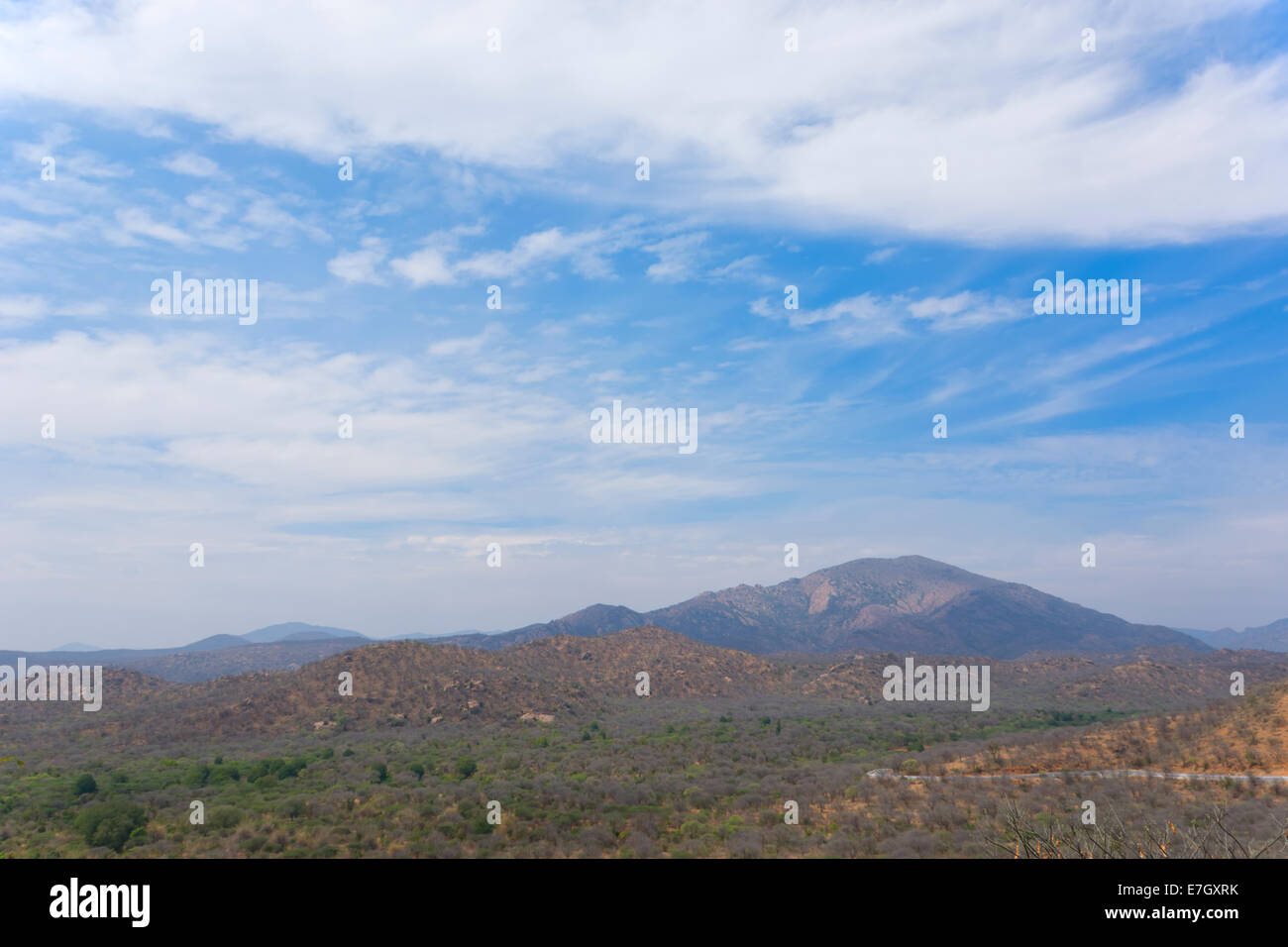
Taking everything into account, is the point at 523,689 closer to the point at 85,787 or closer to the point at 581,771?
the point at 581,771

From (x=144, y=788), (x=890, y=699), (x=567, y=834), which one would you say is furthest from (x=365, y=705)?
(x=890, y=699)

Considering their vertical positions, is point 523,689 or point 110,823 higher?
point 110,823

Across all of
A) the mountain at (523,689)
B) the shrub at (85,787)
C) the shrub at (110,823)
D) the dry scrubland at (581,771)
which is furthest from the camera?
the mountain at (523,689)
